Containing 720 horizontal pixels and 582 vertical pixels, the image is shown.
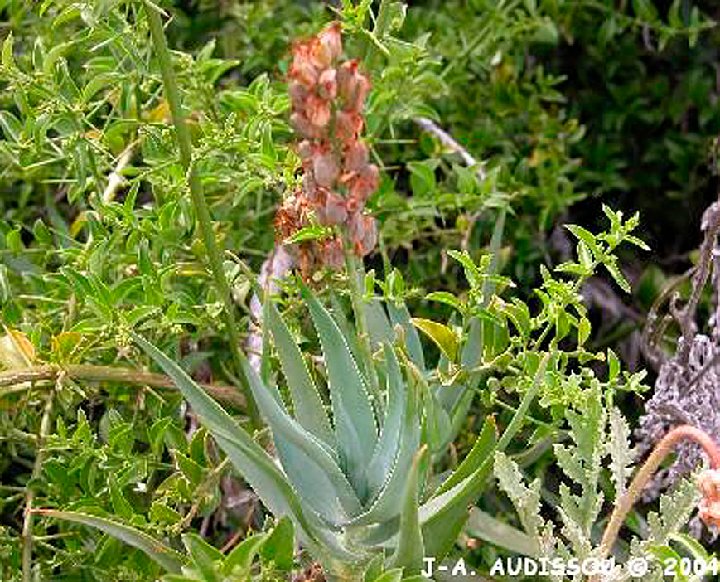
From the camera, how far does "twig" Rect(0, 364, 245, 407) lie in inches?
57.7

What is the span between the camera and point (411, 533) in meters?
1.12

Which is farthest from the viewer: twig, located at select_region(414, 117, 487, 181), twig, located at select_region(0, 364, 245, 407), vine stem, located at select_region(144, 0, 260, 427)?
twig, located at select_region(414, 117, 487, 181)

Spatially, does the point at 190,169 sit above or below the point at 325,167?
below

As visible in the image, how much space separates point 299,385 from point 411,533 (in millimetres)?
214

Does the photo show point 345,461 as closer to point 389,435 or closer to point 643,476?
point 389,435

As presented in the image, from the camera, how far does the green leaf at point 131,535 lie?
3.87ft

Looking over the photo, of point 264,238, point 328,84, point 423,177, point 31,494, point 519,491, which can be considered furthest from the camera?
point 264,238

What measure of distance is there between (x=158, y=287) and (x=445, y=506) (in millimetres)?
414

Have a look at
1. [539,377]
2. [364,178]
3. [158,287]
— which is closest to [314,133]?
[364,178]

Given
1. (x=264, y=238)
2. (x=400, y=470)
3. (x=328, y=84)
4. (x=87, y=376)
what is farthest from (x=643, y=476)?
(x=264, y=238)

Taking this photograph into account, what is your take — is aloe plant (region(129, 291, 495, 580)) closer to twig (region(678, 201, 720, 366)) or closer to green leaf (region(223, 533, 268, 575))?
green leaf (region(223, 533, 268, 575))

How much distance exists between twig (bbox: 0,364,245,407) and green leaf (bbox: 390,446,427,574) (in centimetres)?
41

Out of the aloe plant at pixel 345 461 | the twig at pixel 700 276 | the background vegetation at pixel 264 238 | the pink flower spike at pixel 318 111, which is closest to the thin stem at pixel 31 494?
the background vegetation at pixel 264 238

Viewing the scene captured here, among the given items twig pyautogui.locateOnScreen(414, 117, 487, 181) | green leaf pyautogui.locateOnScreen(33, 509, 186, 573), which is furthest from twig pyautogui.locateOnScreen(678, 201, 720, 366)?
→ green leaf pyautogui.locateOnScreen(33, 509, 186, 573)
